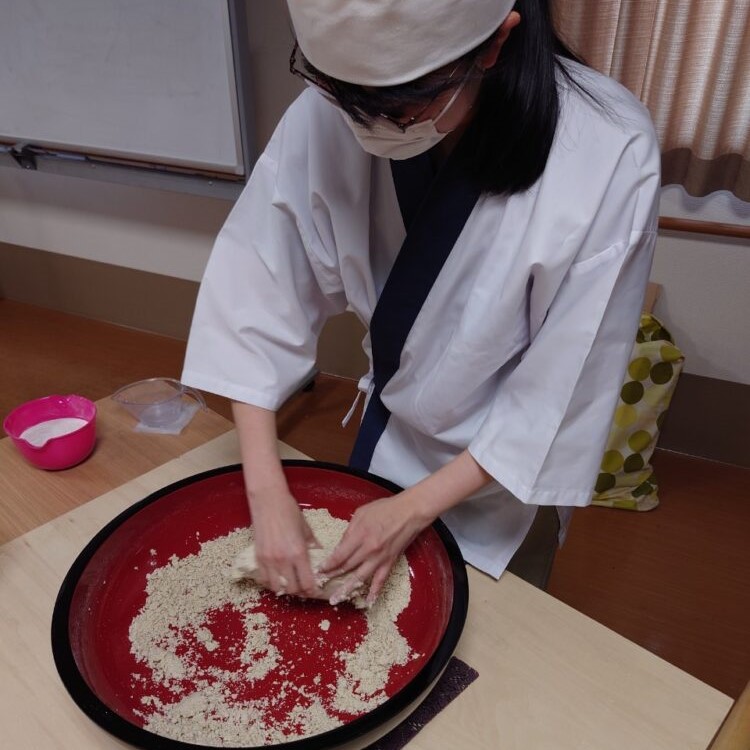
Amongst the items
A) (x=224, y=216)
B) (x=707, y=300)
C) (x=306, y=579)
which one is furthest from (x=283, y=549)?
(x=224, y=216)

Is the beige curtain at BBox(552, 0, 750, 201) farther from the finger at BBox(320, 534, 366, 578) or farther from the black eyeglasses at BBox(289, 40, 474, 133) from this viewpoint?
the finger at BBox(320, 534, 366, 578)

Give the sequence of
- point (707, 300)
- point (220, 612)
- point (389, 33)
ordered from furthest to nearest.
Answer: point (707, 300) → point (220, 612) → point (389, 33)

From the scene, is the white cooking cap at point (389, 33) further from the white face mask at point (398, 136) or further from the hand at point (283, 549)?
the hand at point (283, 549)

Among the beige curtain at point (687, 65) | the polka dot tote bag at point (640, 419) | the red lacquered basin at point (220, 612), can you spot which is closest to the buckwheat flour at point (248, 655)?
the red lacquered basin at point (220, 612)

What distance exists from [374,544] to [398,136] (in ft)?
1.54

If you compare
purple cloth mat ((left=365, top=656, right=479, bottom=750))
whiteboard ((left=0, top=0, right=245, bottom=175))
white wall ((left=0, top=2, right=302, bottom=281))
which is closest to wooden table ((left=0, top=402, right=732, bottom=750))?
purple cloth mat ((left=365, top=656, right=479, bottom=750))

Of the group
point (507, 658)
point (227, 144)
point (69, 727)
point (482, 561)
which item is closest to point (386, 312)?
point (482, 561)

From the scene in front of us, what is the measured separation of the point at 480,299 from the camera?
0.80 m

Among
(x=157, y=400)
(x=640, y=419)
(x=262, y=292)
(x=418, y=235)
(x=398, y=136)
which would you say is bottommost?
(x=640, y=419)

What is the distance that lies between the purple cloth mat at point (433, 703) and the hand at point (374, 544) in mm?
122

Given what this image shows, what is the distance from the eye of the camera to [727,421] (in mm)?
2084

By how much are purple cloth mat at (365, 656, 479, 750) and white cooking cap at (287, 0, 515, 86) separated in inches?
24.3

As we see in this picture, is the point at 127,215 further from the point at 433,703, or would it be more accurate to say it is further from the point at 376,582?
the point at 433,703

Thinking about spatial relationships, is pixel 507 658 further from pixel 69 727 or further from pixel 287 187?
pixel 287 187
